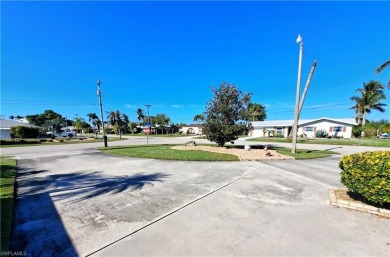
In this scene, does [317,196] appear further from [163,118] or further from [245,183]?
[163,118]

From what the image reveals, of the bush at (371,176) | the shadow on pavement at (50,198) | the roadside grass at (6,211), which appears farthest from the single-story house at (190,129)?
the bush at (371,176)

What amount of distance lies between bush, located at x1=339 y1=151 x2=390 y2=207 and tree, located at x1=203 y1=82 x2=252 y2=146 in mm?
9932

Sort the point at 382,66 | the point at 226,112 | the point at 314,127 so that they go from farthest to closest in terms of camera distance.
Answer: the point at 314,127 < the point at 382,66 < the point at 226,112

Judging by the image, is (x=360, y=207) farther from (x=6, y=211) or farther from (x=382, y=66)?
(x=382, y=66)

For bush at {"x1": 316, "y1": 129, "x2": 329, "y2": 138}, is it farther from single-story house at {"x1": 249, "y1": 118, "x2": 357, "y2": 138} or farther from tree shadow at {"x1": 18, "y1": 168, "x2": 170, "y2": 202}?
tree shadow at {"x1": 18, "y1": 168, "x2": 170, "y2": 202}

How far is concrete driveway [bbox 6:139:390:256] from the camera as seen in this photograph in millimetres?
2873

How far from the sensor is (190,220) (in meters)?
3.75

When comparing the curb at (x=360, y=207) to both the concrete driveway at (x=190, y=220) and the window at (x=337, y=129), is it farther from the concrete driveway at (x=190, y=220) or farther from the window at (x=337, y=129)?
the window at (x=337, y=129)

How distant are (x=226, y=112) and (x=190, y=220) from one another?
11469mm

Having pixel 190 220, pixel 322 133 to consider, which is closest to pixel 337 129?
pixel 322 133

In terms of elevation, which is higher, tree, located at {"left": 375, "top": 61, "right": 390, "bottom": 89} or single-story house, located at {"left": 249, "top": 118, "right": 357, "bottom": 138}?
tree, located at {"left": 375, "top": 61, "right": 390, "bottom": 89}

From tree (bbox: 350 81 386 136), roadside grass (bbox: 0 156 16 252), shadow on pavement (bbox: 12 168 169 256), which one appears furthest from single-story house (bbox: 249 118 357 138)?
roadside grass (bbox: 0 156 16 252)

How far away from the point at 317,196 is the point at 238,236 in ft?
10.9

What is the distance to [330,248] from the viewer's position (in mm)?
2844
